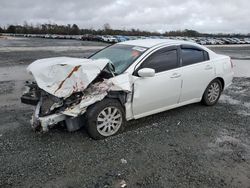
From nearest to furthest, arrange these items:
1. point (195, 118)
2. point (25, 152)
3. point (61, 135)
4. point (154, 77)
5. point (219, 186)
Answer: point (219, 186), point (25, 152), point (61, 135), point (154, 77), point (195, 118)

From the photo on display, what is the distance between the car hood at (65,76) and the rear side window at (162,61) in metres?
0.94

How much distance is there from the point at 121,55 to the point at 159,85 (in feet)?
3.19

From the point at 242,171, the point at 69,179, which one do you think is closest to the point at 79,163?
the point at 69,179

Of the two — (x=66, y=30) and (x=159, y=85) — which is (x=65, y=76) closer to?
(x=159, y=85)

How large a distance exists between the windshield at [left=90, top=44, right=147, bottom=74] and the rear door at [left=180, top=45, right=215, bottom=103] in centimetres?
101

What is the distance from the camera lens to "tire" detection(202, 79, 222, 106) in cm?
582

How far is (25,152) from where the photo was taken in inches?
149

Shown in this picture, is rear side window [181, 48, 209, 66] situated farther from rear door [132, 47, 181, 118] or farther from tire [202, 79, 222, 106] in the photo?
tire [202, 79, 222, 106]

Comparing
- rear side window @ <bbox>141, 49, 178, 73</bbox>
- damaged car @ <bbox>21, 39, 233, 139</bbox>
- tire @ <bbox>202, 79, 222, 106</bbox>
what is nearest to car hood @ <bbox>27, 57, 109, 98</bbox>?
damaged car @ <bbox>21, 39, 233, 139</bbox>

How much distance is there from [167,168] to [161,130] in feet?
4.19

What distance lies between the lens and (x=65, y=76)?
3994 mm

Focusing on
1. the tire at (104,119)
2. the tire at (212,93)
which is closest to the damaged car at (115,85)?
the tire at (104,119)

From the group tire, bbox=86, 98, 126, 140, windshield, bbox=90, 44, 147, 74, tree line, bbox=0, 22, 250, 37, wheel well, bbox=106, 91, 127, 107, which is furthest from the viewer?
tree line, bbox=0, 22, 250, 37

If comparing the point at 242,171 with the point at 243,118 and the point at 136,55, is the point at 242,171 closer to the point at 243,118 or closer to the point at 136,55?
the point at 243,118
